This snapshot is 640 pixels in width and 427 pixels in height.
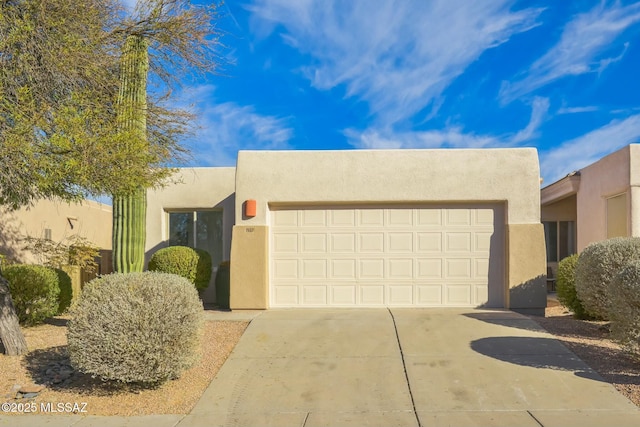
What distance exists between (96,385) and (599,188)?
1228 cm

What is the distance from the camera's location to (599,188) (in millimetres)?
14086

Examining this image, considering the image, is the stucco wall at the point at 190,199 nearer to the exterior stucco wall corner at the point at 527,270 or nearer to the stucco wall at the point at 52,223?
the stucco wall at the point at 52,223

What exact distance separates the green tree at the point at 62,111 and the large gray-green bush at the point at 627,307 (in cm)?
702

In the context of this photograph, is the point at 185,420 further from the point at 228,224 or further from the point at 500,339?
the point at 228,224

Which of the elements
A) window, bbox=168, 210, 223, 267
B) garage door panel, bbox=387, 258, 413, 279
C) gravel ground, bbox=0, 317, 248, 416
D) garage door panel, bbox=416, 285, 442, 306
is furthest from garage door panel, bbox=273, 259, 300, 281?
gravel ground, bbox=0, 317, 248, 416

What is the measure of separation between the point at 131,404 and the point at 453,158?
26.0ft

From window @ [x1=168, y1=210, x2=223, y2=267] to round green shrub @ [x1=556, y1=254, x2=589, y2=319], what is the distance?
7.81 metres

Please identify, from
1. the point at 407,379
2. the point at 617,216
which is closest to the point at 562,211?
the point at 617,216

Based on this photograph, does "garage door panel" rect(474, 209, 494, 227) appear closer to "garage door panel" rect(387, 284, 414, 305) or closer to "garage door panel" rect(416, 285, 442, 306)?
"garage door panel" rect(416, 285, 442, 306)

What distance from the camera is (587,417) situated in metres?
6.31

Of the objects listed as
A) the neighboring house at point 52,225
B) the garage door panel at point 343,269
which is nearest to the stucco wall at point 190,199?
the neighboring house at point 52,225

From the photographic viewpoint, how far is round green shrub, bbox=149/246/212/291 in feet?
41.4

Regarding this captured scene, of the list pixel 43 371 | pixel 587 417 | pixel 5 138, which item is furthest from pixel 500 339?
pixel 5 138

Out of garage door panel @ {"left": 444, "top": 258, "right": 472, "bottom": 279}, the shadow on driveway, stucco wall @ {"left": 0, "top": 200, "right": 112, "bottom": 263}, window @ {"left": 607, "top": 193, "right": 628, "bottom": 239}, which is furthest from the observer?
stucco wall @ {"left": 0, "top": 200, "right": 112, "bottom": 263}
